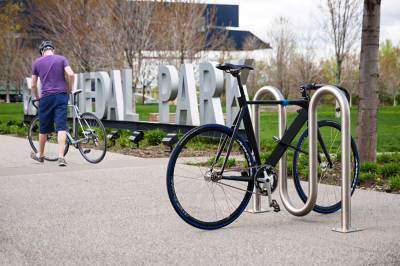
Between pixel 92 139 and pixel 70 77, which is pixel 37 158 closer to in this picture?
pixel 92 139

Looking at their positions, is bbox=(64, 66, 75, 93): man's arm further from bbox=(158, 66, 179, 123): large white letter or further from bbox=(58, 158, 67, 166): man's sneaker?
bbox=(158, 66, 179, 123): large white letter

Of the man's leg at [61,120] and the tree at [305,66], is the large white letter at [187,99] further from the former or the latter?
the tree at [305,66]

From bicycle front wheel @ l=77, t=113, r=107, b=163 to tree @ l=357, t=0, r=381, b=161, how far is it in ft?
13.1

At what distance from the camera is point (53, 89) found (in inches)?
415

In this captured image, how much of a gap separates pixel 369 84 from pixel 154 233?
15.2 feet

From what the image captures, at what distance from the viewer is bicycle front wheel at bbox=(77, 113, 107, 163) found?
10.9 meters

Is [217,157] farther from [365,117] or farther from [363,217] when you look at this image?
[365,117]

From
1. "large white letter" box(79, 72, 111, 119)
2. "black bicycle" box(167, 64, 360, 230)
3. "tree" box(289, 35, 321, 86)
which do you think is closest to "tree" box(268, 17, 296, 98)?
"tree" box(289, 35, 321, 86)

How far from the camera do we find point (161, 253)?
4934 millimetres

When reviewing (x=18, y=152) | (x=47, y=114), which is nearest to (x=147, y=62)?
(x=18, y=152)

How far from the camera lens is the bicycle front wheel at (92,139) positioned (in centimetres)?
1093

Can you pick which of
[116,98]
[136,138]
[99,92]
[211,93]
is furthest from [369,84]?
[99,92]

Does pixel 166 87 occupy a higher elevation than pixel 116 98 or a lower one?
higher

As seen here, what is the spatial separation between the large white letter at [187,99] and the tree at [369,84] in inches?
254
